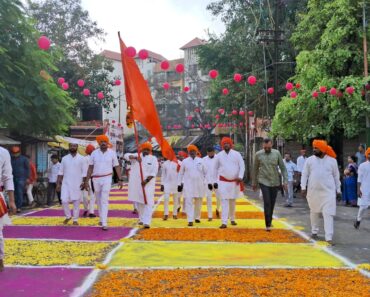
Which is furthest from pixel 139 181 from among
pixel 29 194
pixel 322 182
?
pixel 29 194

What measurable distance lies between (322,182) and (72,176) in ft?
19.0

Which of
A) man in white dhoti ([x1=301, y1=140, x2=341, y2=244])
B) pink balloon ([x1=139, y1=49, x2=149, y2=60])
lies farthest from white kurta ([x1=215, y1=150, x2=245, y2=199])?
pink balloon ([x1=139, y1=49, x2=149, y2=60])

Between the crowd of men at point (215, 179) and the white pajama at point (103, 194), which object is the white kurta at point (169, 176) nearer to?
the crowd of men at point (215, 179)

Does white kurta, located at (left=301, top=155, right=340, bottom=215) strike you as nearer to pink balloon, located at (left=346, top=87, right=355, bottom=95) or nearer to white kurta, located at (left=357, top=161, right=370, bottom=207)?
white kurta, located at (left=357, top=161, right=370, bottom=207)

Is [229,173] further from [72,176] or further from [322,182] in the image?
[72,176]

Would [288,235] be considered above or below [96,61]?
below

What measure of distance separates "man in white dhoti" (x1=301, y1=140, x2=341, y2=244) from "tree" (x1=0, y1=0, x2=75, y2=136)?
30.2 ft

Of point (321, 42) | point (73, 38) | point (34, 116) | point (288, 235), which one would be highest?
point (73, 38)

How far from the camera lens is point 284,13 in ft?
102

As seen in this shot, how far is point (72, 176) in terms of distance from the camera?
491 inches

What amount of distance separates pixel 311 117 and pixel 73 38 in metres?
17.9

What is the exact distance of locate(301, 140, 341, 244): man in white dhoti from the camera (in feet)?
32.9

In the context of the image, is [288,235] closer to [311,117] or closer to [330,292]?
[330,292]

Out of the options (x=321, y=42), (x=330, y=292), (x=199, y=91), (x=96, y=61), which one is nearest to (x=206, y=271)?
(x=330, y=292)
